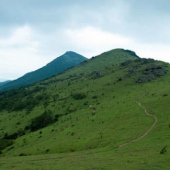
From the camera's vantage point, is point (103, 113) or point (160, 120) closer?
point (160, 120)

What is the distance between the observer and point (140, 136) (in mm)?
49750

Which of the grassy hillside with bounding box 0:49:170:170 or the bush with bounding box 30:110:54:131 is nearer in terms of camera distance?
the grassy hillside with bounding box 0:49:170:170

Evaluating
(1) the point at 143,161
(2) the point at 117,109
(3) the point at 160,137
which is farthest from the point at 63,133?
(1) the point at 143,161

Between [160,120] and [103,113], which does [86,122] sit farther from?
[160,120]

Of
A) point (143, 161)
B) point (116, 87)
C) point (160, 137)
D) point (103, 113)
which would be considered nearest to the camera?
point (143, 161)

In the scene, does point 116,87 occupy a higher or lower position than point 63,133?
higher

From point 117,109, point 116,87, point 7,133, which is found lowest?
point 7,133

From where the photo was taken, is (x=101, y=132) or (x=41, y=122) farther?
(x=41, y=122)

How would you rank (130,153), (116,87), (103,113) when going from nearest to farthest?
(130,153)
(103,113)
(116,87)

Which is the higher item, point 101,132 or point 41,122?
point 41,122

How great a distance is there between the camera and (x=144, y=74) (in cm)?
13238

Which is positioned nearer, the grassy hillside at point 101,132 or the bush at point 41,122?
the grassy hillside at point 101,132

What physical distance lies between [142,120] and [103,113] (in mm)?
18825

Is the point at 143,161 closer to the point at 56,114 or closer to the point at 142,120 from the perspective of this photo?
the point at 142,120
